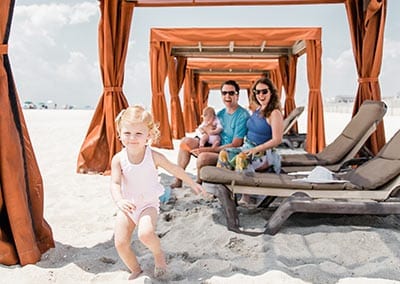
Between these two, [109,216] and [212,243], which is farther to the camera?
[109,216]

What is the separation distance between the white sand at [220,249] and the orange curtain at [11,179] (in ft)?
0.33

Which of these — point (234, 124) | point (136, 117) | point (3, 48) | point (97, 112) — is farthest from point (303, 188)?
point (97, 112)

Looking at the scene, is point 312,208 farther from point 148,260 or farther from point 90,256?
point 90,256

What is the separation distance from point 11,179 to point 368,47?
428cm

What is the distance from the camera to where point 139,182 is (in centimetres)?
213

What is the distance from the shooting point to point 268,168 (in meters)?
3.80

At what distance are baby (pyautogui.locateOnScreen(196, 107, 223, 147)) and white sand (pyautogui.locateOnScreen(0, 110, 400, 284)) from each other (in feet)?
2.72

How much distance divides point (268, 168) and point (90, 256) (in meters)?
1.86

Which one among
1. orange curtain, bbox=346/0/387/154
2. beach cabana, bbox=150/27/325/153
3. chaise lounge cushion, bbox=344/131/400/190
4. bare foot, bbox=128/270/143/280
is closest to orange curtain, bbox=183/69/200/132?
beach cabana, bbox=150/27/325/153

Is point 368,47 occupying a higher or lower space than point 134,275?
higher

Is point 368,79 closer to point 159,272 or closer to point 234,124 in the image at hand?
point 234,124

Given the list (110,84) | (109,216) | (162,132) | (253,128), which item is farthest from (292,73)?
(109,216)

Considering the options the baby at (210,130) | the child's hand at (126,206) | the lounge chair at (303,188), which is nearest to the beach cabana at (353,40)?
the baby at (210,130)

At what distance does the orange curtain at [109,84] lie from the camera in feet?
17.7
